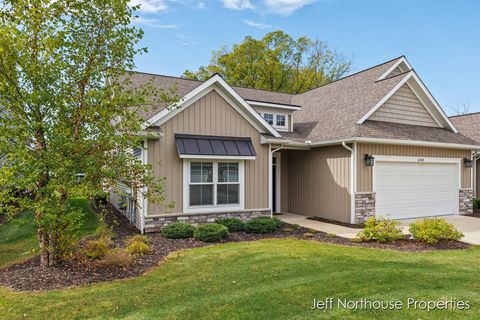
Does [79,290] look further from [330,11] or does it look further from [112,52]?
[330,11]

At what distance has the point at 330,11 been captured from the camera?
1599 centimetres

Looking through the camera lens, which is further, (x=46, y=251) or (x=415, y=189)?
(x=415, y=189)

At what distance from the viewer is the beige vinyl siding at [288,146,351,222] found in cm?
1139

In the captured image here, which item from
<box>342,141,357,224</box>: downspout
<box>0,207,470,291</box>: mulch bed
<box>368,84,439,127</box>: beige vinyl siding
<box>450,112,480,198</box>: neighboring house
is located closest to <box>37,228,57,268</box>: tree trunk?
<box>0,207,470,291</box>: mulch bed

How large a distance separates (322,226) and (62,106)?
27.8 ft

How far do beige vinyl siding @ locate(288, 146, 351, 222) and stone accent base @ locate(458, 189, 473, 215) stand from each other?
6.28m

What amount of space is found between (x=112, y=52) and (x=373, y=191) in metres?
9.53

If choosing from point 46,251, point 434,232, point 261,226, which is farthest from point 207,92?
point 434,232

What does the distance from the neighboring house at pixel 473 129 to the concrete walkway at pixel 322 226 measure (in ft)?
32.5

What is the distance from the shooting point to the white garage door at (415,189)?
11.8 m

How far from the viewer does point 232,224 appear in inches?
382

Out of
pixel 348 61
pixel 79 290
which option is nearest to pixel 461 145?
pixel 79 290

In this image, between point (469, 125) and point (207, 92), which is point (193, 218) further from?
point (469, 125)

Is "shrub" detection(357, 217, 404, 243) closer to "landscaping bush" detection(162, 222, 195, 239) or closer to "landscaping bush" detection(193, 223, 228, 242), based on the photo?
"landscaping bush" detection(193, 223, 228, 242)
